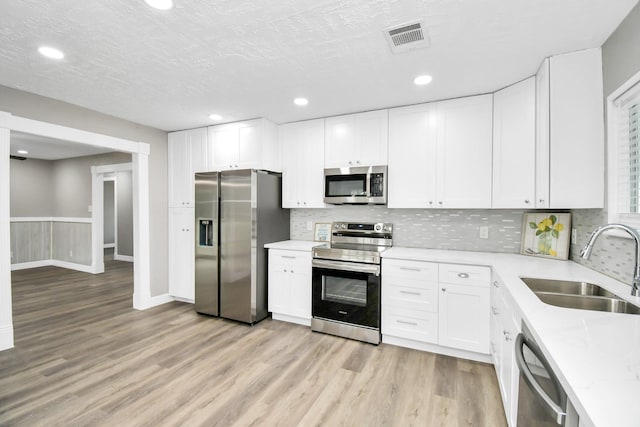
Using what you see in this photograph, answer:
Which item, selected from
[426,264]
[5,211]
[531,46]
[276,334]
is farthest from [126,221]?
[531,46]

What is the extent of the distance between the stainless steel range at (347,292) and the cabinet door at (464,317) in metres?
0.60

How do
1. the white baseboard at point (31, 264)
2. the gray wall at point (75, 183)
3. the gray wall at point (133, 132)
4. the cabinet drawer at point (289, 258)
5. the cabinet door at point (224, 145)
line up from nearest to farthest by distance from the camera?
the gray wall at point (133, 132)
the cabinet drawer at point (289, 258)
the cabinet door at point (224, 145)
the gray wall at point (75, 183)
the white baseboard at point (31, 264)

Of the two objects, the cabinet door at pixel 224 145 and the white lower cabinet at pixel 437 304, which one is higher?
the cabinet door at pixel 224 145

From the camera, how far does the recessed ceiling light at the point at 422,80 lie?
245cm

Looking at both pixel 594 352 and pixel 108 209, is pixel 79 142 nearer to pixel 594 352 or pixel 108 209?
pixel 594 352

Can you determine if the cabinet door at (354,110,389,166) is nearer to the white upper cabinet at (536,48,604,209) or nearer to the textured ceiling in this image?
the textured ceiling

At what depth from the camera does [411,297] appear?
9.03 feet

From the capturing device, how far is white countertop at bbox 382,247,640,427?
0.67 meters

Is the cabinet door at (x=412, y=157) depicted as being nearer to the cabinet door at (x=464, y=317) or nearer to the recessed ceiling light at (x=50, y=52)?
the cabinet door at (x=464, y=317)

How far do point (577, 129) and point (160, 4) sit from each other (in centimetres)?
278

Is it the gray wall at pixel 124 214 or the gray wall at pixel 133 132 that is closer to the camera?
the gray wall at pixel 133 132

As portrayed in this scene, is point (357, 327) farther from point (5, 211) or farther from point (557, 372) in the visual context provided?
point (5, 211)

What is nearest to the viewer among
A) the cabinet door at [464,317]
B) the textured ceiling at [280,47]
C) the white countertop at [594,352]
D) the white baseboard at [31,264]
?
the white countertop at [594,352]

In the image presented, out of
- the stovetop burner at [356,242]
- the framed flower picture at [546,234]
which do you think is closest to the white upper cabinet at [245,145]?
the stovetop burner at [356,242]
